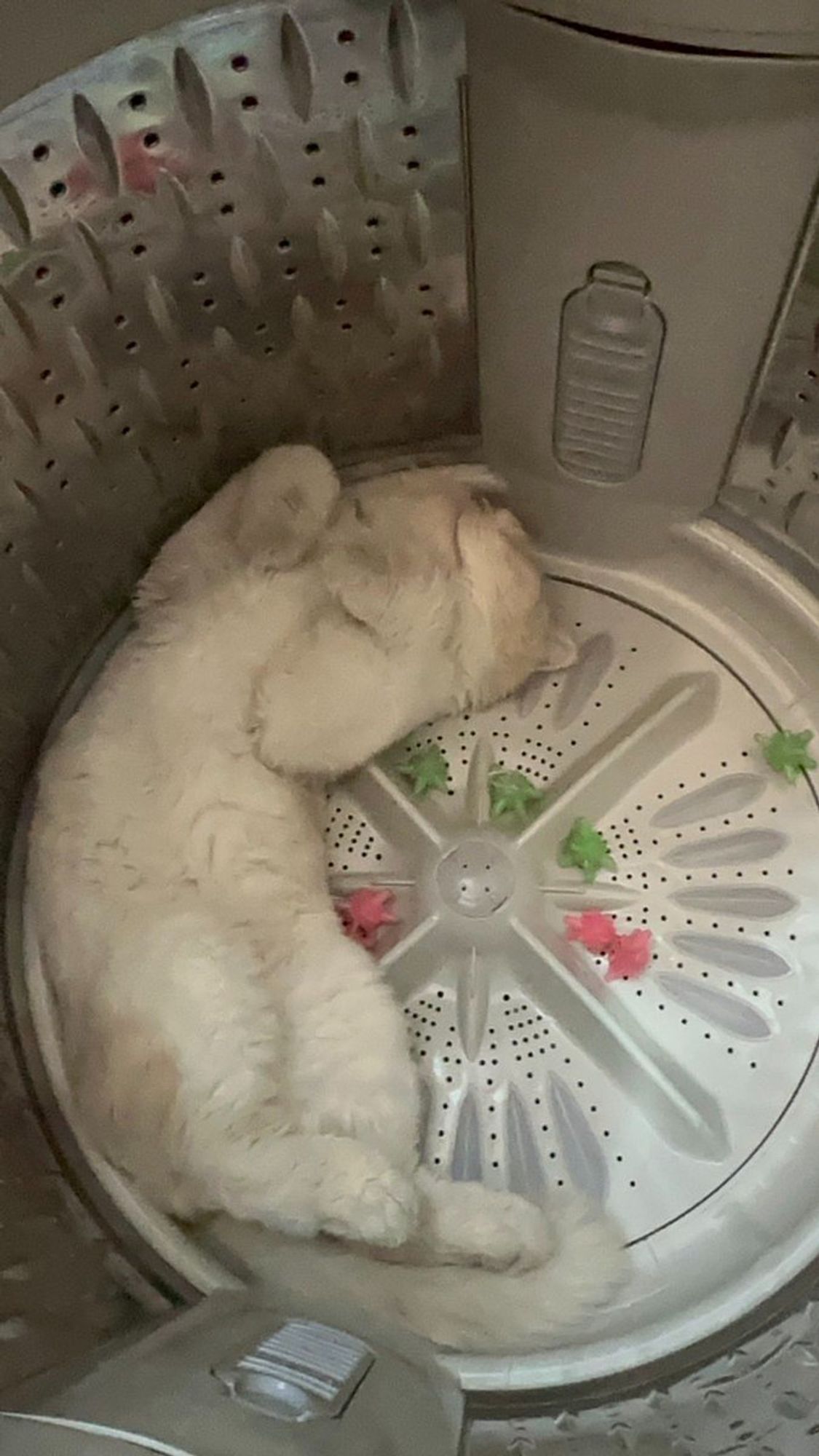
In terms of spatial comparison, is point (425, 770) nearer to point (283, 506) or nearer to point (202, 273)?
point (283, 506)

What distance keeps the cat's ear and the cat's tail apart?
1.45 feet

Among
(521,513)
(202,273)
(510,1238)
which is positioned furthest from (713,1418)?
(202,273)

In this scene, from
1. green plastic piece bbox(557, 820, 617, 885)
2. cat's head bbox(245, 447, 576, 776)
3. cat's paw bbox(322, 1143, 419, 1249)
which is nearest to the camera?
cat's paw bbox(322, 1143, 419, 1249)

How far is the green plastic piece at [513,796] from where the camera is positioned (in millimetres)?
985

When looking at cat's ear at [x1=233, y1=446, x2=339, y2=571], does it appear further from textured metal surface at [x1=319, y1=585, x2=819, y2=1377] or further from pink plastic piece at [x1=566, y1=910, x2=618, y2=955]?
pink plastic piece at [x1=566, y1=910, x2=618, y2=955]

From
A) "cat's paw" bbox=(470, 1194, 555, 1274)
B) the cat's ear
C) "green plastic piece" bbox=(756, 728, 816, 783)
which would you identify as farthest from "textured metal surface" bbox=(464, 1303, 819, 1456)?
the cat's ear

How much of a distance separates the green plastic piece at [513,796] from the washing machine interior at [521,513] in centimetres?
1

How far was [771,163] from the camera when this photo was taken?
0.69m

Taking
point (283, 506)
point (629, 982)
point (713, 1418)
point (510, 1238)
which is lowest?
point (713, 1418)

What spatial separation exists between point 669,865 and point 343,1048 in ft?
0.97

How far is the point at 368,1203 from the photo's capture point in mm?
754

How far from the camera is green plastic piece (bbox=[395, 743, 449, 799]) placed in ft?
3.25

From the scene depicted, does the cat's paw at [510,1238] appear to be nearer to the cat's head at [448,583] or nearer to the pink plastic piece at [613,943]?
the pink plastic piece at [613,943]

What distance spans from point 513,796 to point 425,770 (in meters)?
0.07
